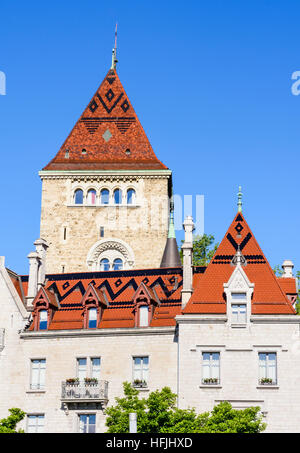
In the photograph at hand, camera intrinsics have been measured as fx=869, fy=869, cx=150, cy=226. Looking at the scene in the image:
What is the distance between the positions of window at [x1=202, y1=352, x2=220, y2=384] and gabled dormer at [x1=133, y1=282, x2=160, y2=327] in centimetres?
430

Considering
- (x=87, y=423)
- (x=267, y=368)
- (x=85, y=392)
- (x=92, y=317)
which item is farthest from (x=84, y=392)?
(x=267, y=368)

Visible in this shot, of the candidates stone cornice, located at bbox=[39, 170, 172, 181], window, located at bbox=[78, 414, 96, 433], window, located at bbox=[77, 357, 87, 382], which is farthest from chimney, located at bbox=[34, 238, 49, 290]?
stone cornice, located at bbox=[39, 170, 172, 181]

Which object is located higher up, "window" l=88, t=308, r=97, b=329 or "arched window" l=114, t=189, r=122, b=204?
"arched window" l=114, t=189, r=122, b=204

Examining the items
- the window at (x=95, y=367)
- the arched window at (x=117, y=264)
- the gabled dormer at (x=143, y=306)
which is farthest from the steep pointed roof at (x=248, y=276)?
the arched window at (x=117, y=264)

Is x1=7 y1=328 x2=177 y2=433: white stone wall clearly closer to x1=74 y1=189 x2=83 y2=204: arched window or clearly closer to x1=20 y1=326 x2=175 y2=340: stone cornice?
x1=20 y1=326 x2=175 y2=340: stone cornice

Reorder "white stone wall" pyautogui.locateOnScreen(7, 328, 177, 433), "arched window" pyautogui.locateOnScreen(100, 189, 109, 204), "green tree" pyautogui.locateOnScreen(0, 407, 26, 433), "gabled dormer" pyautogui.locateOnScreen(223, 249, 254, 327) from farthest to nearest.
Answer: "arched window" pyautogui.locateOnScreen(100, 189, 109, 204) < "white stone wall" pyautogui.locateOnScreen(7, 328, 177, 433) < "gabled dormer" pyautogui.locateOnScreen(223, 249, 254, 327) < "green tree" pyautogui.locateOnScreen(0, 407, 26, 433)

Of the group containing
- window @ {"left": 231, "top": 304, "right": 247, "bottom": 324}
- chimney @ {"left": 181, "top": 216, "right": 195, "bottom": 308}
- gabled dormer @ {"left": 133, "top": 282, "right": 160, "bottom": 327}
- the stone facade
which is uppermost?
the stone facade

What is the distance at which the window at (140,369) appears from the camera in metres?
46.6

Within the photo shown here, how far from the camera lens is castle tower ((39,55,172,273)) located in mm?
67312

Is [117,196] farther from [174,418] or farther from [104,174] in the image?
[174,418]

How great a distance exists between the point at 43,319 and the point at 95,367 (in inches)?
173

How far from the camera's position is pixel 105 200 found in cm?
6919

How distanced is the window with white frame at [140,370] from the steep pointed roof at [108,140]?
85.5ft

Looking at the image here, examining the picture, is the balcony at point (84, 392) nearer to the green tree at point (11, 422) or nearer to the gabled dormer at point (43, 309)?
the green tree at point (11, 422)
